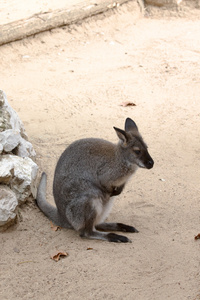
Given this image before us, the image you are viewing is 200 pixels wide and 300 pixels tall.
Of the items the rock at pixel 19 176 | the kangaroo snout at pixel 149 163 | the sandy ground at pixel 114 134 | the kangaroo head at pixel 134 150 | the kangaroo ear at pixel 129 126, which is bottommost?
the sandy ground at pixel 114 134

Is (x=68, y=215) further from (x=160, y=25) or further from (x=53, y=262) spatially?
(x=160, y=25)

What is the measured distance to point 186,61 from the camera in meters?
10.2

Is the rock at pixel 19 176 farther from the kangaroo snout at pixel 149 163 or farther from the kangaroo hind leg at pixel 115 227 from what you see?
the kangaroo snout at pixel 149 163

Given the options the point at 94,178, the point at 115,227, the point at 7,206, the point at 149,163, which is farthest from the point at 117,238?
the point at 7,206

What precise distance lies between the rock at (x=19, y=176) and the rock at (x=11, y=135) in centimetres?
15

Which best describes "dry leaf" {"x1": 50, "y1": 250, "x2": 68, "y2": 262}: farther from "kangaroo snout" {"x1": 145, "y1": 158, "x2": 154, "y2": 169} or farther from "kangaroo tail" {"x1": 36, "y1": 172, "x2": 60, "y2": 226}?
"kangaroo snout" {"x1": 145, "y1": 158, "x2": 154, "y2": 169}

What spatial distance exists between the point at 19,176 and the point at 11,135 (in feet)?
1.88

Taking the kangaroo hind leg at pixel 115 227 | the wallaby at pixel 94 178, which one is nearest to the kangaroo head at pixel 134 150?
the wallaby at pixel 94 178

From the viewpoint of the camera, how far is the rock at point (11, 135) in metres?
5.63

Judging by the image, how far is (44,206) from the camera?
5.54 metres

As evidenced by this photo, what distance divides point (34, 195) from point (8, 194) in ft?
2.35

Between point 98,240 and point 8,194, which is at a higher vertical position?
point 8,194

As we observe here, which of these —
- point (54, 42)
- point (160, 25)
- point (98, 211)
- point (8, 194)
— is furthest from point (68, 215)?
point (160, 25)

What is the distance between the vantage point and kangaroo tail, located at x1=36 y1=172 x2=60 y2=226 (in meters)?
5.42
